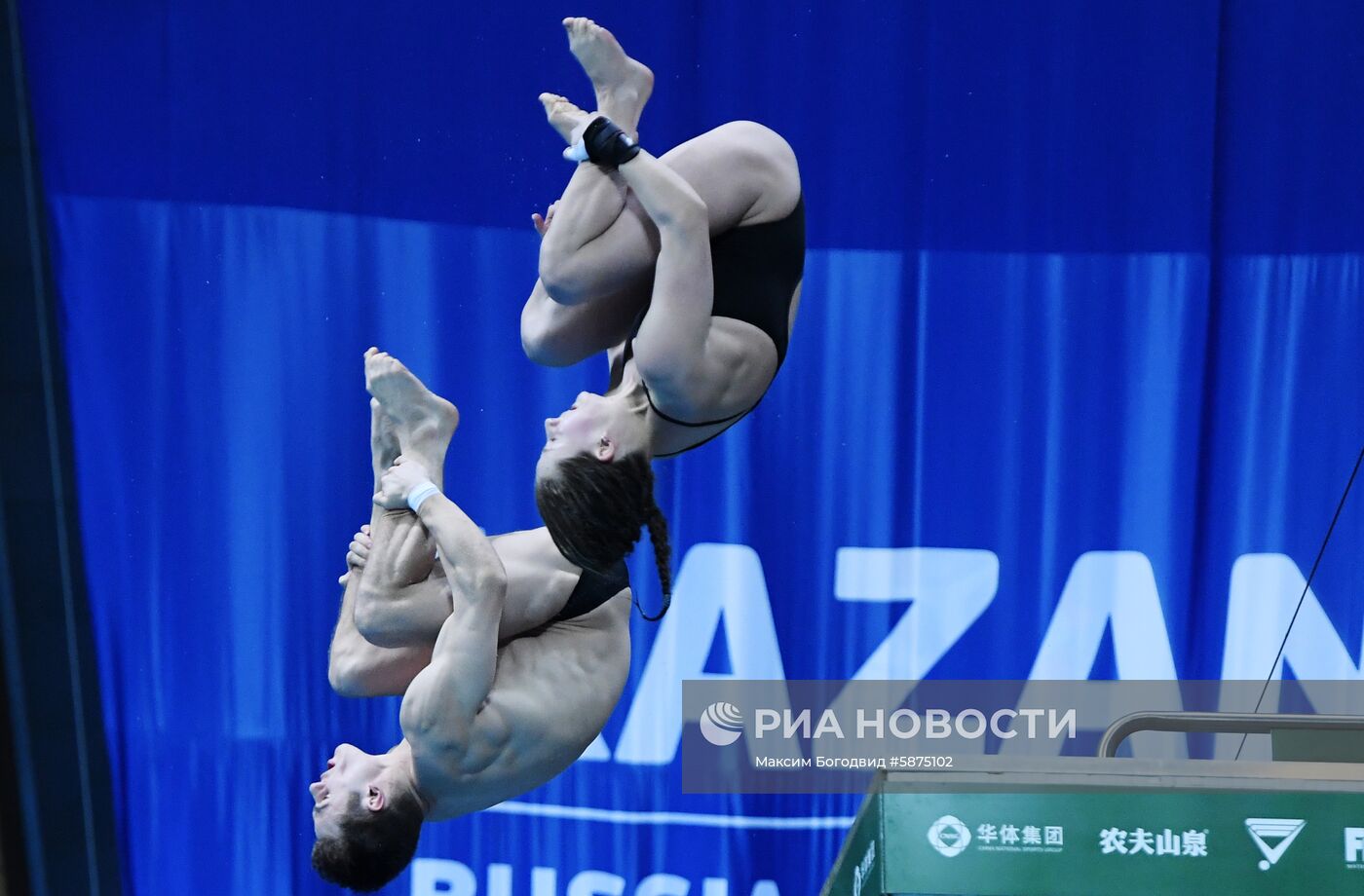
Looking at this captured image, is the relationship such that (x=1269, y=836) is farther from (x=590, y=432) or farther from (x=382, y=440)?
(x=382, y=440)

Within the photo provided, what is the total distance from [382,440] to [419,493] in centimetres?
20

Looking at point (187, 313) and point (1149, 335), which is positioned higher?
point (187, 313)

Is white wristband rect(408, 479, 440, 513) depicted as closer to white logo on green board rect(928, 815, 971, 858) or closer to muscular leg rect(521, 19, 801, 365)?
muscular leg rect(521, 19, 801, 365)

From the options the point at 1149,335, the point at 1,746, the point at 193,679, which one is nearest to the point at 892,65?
the point at 1149,335

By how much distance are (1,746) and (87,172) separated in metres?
2.05

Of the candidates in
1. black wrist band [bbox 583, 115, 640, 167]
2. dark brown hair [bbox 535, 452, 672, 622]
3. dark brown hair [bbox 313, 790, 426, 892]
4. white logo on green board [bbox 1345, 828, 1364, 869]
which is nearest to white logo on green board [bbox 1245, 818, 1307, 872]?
white logo on green board [bbox 1345, 828, 1364, 869]

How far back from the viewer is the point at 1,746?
545cm

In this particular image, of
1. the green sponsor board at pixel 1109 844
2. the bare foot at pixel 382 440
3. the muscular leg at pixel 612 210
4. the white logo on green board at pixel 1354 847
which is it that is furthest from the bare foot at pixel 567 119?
the white logo on green board at pixel 1354 847

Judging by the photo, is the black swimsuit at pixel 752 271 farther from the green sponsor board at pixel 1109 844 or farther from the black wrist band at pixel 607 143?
the green sponsor board at pixel 1109 844

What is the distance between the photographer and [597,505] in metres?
2.45

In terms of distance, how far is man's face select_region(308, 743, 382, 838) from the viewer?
283 centimetres

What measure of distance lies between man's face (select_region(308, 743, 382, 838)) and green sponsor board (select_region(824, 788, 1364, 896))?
878mm

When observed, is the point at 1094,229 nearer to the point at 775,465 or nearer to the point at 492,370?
the point at 775,465

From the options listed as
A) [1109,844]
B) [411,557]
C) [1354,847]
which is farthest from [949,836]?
[411,557]
